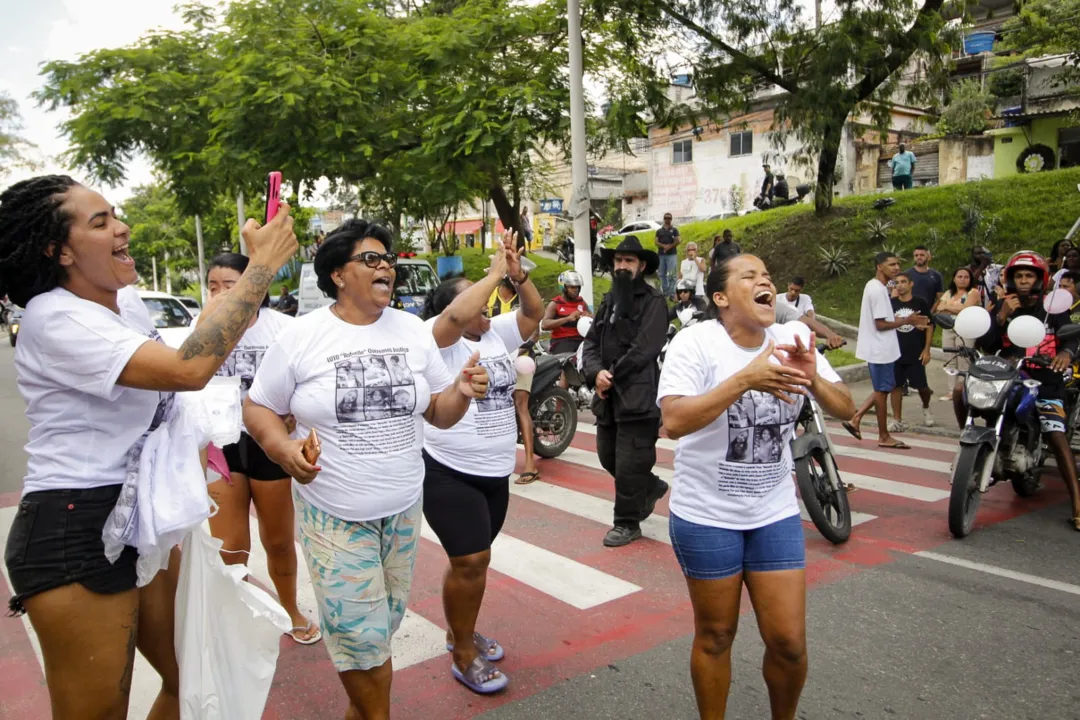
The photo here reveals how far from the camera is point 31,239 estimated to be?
2.22 metres

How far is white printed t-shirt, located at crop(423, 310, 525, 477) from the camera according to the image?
373 centimetres

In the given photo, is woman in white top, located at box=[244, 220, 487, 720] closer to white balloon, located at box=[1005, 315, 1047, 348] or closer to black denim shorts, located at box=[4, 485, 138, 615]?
black denim shorts, located at box=[4, 485, 138, 615]

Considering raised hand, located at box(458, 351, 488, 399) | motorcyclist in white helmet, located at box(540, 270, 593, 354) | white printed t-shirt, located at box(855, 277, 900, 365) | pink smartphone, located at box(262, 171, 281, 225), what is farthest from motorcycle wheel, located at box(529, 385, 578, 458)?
pink smartphone, located at box(262, 171, 281, 225)

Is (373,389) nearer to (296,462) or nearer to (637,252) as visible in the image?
(296,462)

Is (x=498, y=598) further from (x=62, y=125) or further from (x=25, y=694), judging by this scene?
(x=62, y=125)

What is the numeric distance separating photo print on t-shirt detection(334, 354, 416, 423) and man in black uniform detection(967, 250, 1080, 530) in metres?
4.91

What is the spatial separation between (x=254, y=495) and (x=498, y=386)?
1297 millimetres

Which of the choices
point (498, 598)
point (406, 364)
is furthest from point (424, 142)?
point (406, 364)

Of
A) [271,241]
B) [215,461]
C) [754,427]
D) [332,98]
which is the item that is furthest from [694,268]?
[271,241]

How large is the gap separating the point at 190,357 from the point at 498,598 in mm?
3066

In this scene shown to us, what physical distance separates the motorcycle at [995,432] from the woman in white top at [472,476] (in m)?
3.23

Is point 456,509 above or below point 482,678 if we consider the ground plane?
above

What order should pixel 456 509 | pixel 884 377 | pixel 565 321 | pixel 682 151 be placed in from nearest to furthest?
pixel 456 509 < pixel 884 377 < pixel 565 321 < pixel 682 151

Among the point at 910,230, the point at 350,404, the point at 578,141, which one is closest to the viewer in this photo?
the point at 350,404
